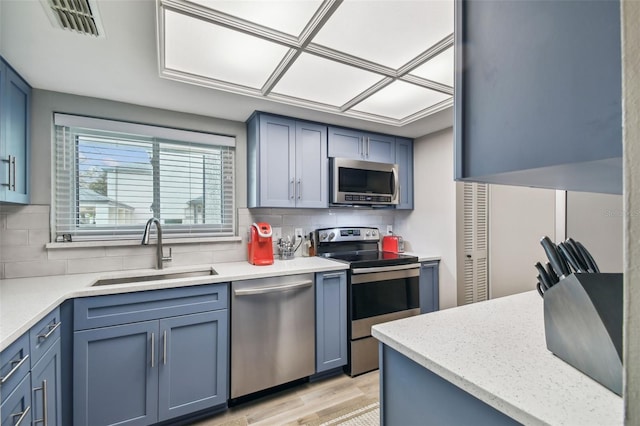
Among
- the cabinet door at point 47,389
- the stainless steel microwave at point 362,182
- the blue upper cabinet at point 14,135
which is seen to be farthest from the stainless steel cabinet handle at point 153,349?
the stainless steel microwave at point 362,182

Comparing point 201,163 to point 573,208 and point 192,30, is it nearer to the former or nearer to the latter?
point 192,30

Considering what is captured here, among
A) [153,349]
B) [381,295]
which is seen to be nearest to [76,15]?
[153,349]

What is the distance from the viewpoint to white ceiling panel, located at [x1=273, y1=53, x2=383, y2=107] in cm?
163

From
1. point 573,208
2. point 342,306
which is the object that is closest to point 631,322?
point 573,208

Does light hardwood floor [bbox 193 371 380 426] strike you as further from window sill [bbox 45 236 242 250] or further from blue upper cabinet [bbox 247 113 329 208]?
blue upper cabinet [bbox 247 113 329 208]

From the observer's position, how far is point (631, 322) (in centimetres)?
28

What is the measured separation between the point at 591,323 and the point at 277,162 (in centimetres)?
Result: 218

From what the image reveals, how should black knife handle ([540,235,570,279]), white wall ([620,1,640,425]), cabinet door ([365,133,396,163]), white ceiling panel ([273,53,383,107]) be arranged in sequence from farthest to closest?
cabinet door ([365,133,396,163]) < white ceiling panel ([273,53,383,107]) < black knife handle ([540,235,570,279]) < white wall ([620,1,640,425])

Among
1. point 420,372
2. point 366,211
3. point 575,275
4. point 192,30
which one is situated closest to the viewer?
point 575,275

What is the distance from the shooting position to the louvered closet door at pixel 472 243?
2.82 meters

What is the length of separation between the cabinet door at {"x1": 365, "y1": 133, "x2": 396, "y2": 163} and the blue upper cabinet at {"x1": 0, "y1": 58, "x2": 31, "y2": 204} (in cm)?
259

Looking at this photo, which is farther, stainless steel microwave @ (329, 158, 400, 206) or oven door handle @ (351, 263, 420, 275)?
stainless steel microwave @ (329, 158, 400, 206)

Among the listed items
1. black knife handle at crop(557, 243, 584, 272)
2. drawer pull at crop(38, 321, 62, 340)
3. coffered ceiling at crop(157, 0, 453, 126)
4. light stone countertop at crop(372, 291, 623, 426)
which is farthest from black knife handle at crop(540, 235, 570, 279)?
drawer pull at crop(38, 321, 62, 340)

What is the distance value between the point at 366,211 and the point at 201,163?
5.85 ft
